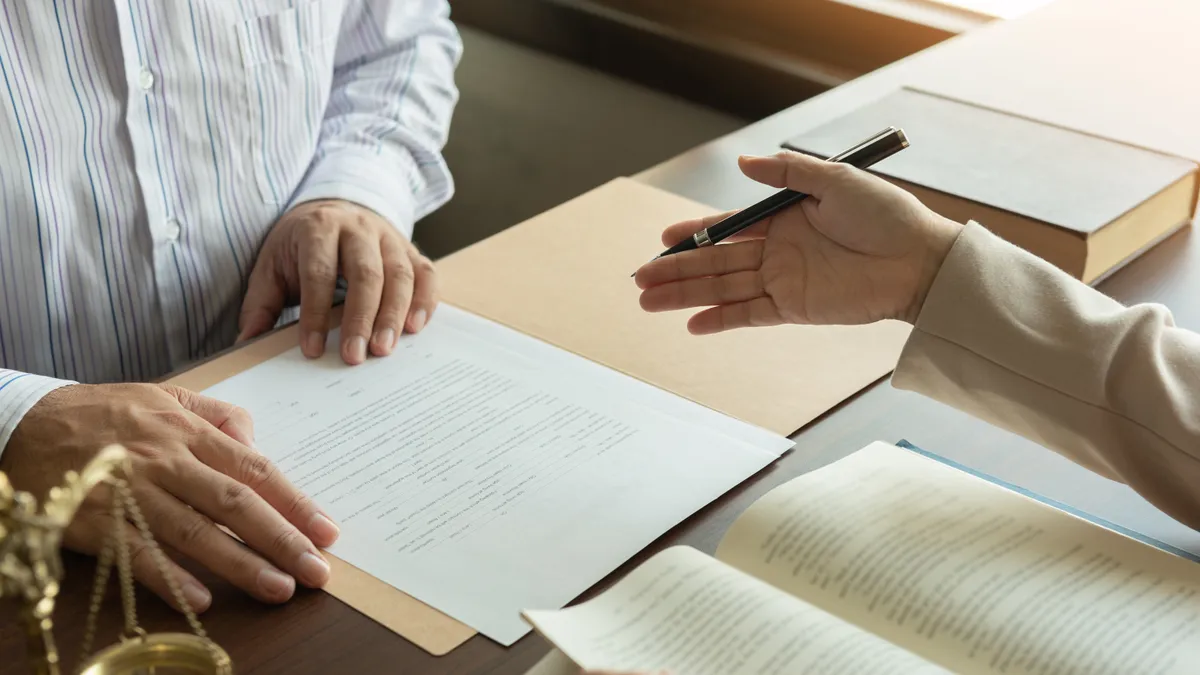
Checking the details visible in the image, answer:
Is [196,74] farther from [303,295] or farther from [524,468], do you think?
[524,468]

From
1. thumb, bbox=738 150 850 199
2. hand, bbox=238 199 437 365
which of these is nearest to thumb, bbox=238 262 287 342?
hand, bbox=238 199 437 365

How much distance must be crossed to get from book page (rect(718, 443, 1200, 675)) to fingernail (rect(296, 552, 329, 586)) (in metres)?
0.25

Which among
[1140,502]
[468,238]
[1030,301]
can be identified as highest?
[1030,301]

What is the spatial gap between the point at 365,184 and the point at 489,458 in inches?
21.5

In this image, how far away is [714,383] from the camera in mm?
1009

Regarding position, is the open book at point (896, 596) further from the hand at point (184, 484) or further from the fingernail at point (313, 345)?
the fingernail at point (313, 345)

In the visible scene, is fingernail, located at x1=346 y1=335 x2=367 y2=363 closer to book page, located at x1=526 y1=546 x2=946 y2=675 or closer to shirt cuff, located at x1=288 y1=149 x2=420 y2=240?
shirt cuff, located at x1=288 y1=149 x2=420 y2=240

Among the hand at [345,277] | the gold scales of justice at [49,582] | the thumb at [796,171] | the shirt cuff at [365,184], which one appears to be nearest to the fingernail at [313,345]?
the hand at [345,277]

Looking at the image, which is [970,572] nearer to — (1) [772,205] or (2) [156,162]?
(1) [772,205]

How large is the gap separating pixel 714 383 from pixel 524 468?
0.21m

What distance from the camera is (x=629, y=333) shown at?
42.9 inches

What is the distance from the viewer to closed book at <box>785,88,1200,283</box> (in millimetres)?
1146

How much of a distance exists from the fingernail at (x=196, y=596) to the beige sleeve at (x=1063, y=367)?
51 cm

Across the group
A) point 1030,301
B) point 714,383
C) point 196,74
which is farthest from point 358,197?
point 1030,301
